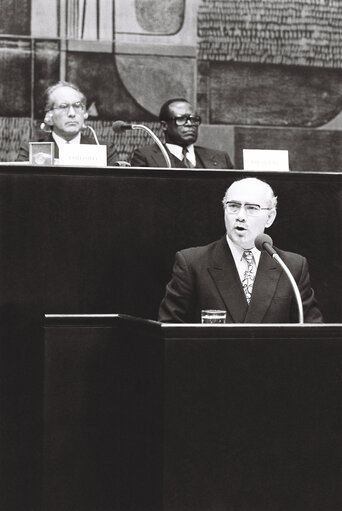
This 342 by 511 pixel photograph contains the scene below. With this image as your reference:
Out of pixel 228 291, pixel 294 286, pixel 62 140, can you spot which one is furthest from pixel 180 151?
pixel 294 286

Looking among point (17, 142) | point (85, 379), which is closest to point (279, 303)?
point (85, 379)

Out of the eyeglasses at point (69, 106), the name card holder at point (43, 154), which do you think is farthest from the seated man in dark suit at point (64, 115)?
the name card holder at point (43, 154)

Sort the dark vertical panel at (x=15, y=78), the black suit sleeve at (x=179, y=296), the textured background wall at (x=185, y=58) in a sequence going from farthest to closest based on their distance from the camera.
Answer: the textured background wall at (x=185, y=58), the dark vertical panel at (x=15, y=78), the black suit sleeve at (x=179, y=296)

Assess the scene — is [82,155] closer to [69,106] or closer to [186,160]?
[69,106]

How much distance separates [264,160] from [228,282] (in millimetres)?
828

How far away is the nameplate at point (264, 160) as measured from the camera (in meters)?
5.61

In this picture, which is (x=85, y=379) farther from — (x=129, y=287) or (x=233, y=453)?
(x=233, y=453)

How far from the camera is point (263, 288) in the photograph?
5.07 m

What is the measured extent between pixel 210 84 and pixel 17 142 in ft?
5.03

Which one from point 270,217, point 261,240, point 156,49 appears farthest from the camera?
point 156,49

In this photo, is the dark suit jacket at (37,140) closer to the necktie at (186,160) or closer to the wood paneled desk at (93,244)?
the necktie at (186,160)

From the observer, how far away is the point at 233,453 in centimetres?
427

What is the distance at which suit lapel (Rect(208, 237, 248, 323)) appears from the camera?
199 inches

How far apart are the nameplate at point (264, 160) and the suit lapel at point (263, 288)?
616 millimetres
